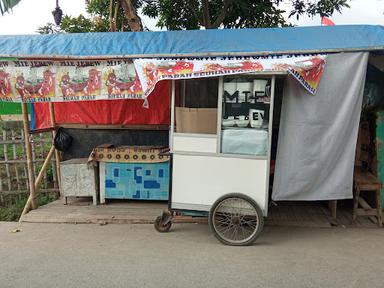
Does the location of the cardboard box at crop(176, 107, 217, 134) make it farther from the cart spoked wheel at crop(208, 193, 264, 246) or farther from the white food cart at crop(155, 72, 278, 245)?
the cart spoked wheel at crop(208, 193, 264, 246)

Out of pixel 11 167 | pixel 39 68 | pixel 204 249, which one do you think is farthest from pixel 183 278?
pixel 11 167

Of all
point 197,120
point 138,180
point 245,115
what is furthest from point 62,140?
point 245,115

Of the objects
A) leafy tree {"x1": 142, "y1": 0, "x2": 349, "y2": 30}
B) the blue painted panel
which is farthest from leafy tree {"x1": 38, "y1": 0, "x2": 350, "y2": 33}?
the blue painted panel

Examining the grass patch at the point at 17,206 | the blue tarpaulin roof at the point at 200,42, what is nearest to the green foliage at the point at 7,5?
the blue tarpaulin roof at the point at 200,42

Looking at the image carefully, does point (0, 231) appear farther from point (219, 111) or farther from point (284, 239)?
point (284, 239)

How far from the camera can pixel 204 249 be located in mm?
4137

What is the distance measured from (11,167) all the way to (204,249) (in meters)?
4.57

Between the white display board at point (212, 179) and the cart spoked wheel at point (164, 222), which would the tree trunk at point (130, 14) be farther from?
the cart spoked wheel at point (164, 222)

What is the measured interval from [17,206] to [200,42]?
13.4 ft

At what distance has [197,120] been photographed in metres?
4.33

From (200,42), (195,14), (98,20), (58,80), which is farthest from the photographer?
(98,20)

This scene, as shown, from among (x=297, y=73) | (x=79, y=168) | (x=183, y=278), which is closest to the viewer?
(x=183, y=278)

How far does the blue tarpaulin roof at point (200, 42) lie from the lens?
4504mm

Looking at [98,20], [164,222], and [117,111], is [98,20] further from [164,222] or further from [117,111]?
[164,222]
